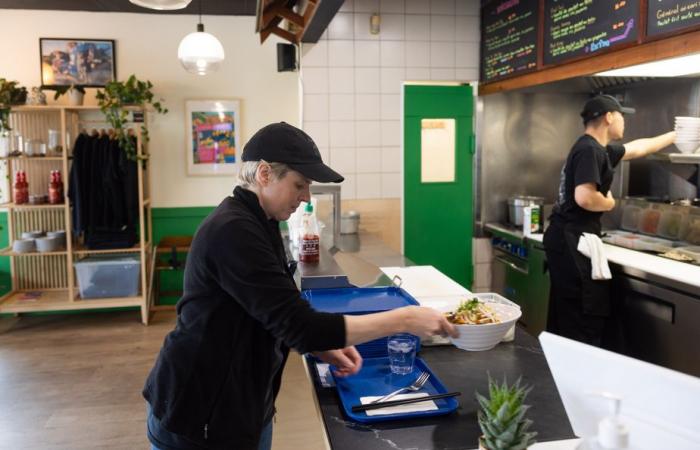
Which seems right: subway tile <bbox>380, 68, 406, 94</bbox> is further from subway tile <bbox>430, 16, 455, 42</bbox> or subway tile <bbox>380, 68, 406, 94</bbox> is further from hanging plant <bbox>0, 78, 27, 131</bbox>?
hanging plant <bbox>0, 78, 27, 131</bbox>

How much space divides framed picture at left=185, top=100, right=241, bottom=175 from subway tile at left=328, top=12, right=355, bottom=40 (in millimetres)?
1360

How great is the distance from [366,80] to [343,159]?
630 millimetres

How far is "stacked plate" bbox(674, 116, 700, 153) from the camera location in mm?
3102

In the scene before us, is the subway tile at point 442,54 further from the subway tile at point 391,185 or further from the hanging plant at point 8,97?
the hanging plant at point 8,97

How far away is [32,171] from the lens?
520 cm

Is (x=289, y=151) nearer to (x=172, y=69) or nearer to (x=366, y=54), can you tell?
(x=366, y=54)

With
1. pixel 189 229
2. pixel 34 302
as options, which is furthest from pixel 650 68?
pixel 34 302

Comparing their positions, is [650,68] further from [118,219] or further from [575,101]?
[118,219]

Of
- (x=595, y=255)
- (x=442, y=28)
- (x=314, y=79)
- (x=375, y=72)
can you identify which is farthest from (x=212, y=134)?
(x=595, y=255)

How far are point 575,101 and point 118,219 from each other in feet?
12.6

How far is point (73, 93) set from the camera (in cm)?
482

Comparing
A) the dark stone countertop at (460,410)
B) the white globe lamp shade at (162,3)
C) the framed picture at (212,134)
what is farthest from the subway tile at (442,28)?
the dark stone countertop at (460,410)

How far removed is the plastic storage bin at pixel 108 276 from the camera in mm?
4984

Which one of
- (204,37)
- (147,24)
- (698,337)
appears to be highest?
(147,24)
